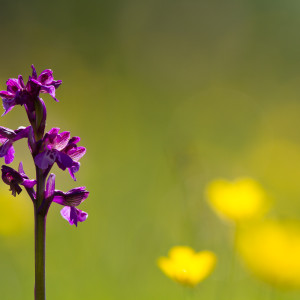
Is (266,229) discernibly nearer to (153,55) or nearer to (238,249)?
(238,249)

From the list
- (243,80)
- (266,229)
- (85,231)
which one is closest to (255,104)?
(243,80)

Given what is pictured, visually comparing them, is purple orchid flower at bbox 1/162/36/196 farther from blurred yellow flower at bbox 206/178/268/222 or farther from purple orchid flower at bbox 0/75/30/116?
blurred yellow flower at bbox 206/178/268/222

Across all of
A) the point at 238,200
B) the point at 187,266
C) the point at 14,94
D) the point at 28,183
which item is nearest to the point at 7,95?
the point at 14,94

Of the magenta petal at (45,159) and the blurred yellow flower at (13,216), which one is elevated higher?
the blurred yellow flower at (13,216)

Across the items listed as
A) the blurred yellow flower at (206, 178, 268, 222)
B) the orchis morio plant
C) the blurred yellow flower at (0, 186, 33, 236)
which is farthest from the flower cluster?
the blurred yellow flower at (0, 186, 33, 236)

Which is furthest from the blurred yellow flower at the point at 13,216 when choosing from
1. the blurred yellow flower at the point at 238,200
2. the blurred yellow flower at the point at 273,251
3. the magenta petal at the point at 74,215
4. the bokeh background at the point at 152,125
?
the magenta petal at the point at 74,215

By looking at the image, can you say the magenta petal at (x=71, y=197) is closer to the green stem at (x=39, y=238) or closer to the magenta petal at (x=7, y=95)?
the green stem at (x=39, y=238)

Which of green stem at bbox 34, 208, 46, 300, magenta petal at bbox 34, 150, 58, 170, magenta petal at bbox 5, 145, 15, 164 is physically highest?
magenta petal at bbox 5, 145, 15, 164
